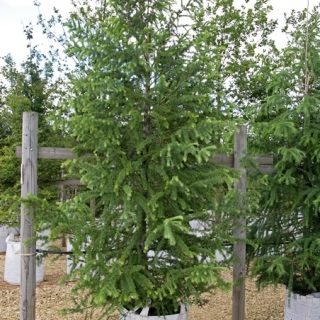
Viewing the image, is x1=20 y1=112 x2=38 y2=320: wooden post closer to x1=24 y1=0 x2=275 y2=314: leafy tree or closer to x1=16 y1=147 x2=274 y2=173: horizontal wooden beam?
x1=16 y1=147 x2=274 y2=173: horizontal wooden beam

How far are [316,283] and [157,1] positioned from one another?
293 centimetres

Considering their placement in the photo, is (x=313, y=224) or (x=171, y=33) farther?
(x=313, y=224)

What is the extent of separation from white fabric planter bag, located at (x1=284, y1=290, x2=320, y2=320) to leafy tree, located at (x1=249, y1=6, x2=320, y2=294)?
105 mm

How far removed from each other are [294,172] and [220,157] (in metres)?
0.74

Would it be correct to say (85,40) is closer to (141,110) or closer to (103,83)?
(103,83)

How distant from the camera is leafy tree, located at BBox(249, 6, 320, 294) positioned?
3.35 meters

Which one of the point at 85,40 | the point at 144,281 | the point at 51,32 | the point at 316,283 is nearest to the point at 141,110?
the point at 85,40

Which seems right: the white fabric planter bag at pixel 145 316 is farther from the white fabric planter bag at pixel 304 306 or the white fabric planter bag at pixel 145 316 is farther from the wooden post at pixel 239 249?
the white fabric planter bag at pixel 304 306

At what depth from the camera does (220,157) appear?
11.5 ft

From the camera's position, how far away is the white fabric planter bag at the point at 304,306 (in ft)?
11.3

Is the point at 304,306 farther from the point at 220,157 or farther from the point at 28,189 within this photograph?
the point at 28,189

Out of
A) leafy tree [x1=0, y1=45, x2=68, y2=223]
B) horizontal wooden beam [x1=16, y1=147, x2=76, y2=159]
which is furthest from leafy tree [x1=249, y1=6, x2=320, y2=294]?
leafy tree [x1=0, y1=45, x2=68, y2=223]

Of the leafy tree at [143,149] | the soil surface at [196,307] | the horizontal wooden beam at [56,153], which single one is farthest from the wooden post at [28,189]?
the soil surface at [196,307]

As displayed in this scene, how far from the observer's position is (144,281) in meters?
2.49
